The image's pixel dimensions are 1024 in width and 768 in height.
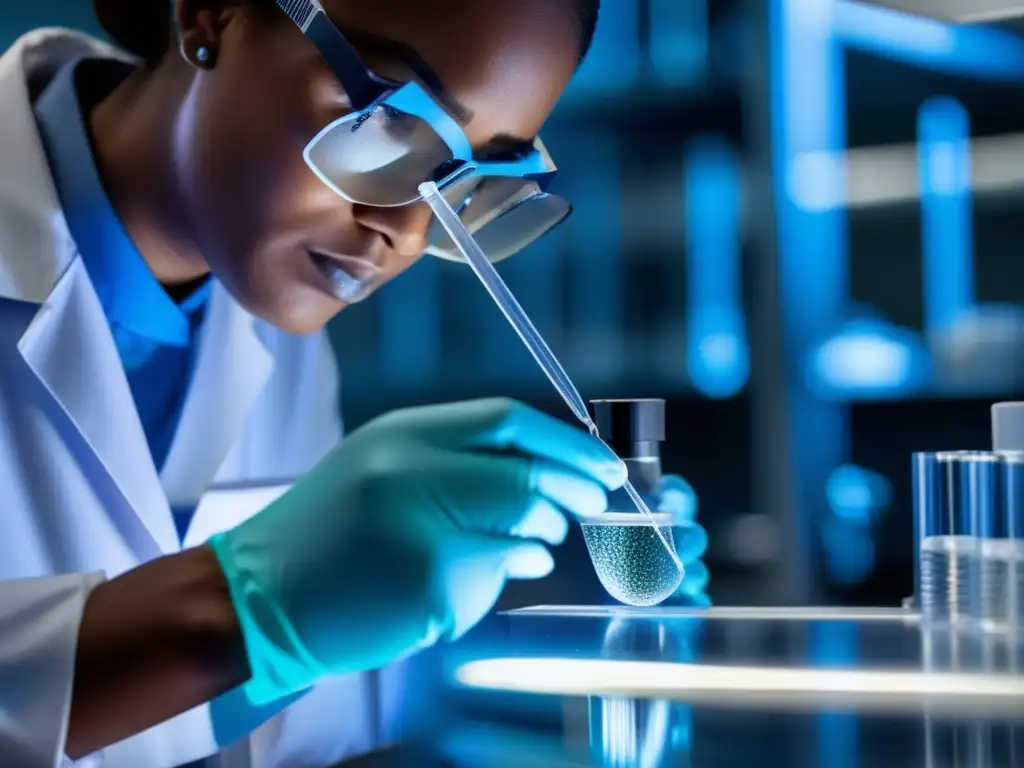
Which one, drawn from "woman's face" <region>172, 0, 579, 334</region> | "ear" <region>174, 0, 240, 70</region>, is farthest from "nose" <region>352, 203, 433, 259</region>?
"ear" <region>174, 0, 240, 70</region>

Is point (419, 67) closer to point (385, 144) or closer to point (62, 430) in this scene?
point (385, 144)

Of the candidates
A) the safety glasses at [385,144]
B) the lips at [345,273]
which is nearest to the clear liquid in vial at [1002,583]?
the safety glasses at [385,144]

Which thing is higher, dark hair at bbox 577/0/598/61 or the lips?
dark hair at bbox 577/0/598/61

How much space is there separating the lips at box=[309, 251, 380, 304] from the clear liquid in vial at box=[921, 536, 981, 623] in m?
0.80

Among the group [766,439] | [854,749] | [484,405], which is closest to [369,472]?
[484,405]

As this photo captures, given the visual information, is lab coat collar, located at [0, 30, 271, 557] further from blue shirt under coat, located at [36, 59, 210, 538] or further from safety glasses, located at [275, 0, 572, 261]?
safety glasses, located at [275, 0, 572, 261]

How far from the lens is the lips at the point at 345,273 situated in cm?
131

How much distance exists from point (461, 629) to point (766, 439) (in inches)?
68.5

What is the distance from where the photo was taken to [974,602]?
46.7 inches

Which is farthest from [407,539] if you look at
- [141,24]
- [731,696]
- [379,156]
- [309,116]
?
[141,24]

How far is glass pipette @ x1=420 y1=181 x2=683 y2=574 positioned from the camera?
3.33 feet

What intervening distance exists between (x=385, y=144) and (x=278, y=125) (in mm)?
189

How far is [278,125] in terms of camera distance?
125 cm

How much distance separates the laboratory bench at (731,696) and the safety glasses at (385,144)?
55cm
